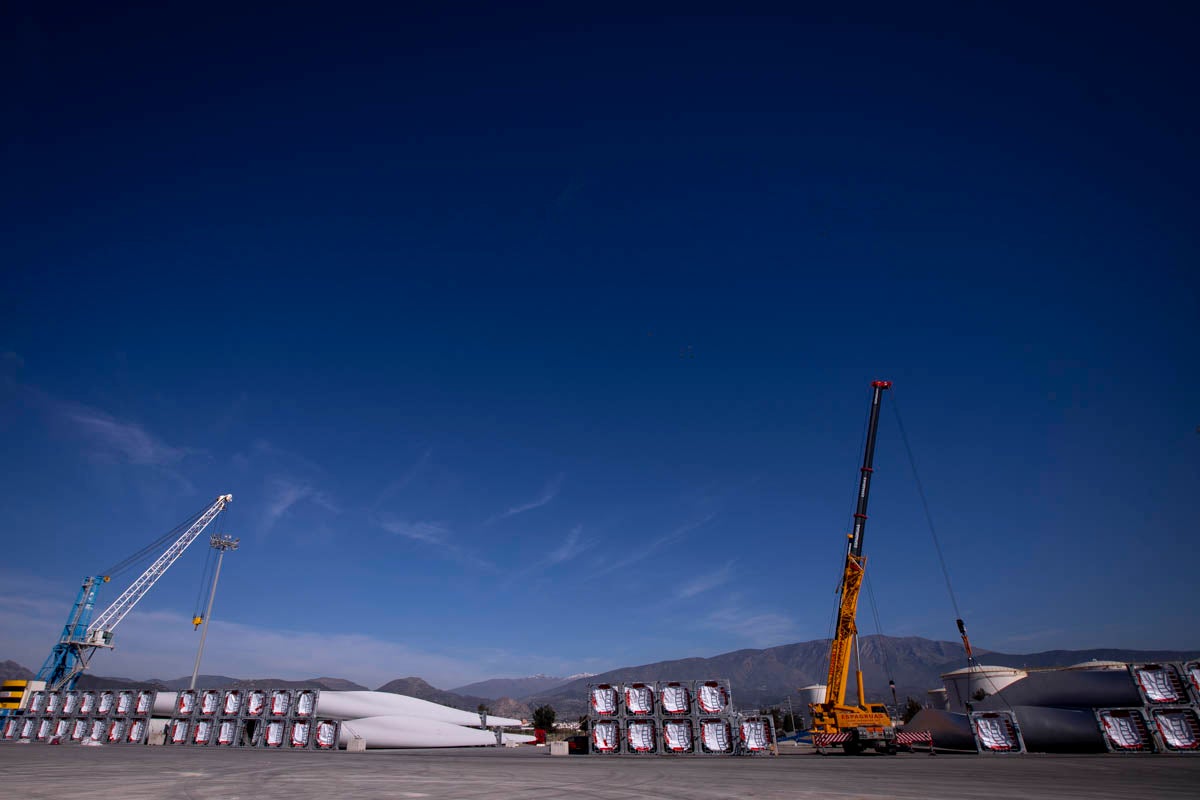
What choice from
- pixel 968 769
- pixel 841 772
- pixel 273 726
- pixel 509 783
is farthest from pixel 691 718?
pixel 273 726

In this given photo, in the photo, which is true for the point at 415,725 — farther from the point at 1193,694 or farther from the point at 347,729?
the point at 1193,694

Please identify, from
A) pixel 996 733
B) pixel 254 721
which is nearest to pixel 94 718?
pixel 254 721

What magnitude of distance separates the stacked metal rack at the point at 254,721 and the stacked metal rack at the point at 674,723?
22808 millimetres

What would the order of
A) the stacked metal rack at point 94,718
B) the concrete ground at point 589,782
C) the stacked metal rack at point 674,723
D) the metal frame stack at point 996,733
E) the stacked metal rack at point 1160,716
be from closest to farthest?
the concrete ground at point 589,782
the stacked metal rack at point 1160,716
the stacked metal rack at point 674,723
the metal frame stack at point 996,733
the stacked metal rack at point 94,718

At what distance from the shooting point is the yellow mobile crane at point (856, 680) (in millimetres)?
43875

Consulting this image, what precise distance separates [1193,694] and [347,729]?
64640 millimetres

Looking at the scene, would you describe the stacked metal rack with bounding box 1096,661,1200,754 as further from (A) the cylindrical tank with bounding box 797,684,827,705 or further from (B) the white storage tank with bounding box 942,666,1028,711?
(A) the cylindrical tank with bounding box 797,684,827,705

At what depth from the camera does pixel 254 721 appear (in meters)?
47.8

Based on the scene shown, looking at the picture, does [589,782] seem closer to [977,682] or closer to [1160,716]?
[1160,716]

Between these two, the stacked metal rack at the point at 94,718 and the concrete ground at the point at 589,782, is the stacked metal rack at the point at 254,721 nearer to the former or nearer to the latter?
the stacked metal rack at the point at 94,718

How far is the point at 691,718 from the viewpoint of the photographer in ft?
117

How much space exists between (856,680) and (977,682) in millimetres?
26767

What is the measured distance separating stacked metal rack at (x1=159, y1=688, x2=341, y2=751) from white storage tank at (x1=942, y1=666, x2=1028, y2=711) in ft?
208

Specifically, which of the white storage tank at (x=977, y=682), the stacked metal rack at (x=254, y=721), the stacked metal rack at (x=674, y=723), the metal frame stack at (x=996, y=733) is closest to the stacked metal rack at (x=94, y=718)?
the stacked metal rack at (x=254, y=721)
